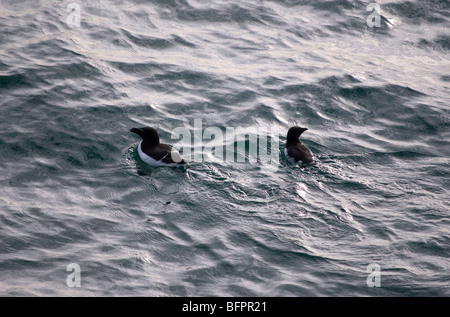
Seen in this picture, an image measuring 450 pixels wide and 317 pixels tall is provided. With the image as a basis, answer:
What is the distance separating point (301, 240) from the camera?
30.8ft

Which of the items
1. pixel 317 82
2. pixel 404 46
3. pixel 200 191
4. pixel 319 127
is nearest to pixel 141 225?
pixel 200 191

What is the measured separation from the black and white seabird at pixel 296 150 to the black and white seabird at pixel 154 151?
2.30 meters

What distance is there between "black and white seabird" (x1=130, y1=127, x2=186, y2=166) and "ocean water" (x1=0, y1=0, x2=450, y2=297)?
19cm

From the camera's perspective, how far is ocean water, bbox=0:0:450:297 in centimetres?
868

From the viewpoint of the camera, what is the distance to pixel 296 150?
11898 mm

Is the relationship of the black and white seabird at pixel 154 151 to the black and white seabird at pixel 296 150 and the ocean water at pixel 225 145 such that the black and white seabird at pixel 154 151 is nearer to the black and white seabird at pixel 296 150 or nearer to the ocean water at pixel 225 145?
the ocean water at pixel 225 145

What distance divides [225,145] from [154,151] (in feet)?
5.54

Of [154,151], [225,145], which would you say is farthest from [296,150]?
[154,151]

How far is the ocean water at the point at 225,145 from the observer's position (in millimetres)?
8680

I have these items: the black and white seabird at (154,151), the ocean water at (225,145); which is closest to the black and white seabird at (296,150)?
the ocean water at (225,145)

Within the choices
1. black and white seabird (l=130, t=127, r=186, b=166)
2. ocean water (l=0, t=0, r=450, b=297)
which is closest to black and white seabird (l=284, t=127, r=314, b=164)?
ocean water (l=0, t=0, r=450, b=297)

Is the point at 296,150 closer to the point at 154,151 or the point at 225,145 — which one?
the point at 225,145

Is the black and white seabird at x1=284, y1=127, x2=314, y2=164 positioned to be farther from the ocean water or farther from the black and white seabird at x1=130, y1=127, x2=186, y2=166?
the black and white seabird at x1=130, y1=127, x2=186, y2=166

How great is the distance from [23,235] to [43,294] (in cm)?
153
